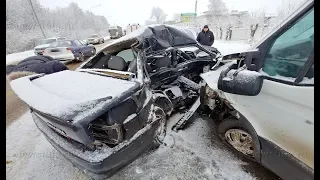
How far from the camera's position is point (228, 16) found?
31891 millimetres

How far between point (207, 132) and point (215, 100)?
2.30 feet

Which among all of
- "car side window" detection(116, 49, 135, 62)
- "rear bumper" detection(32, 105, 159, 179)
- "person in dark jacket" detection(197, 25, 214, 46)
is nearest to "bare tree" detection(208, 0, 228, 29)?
"person in dark jacket" detection(197, 25, 214, 46)

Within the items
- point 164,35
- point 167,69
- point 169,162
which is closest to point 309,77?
point 169,162

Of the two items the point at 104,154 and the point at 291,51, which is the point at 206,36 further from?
the point at 104,154

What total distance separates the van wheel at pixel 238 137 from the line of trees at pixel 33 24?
25.5 metres

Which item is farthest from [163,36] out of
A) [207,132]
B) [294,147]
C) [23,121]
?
[23,121]

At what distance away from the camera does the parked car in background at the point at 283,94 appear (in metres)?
1.43

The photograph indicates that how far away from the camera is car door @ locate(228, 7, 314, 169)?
1.41 meters

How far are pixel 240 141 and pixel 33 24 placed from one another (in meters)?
36.9

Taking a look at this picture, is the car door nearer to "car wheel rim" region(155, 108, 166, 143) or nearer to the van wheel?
the van wheel

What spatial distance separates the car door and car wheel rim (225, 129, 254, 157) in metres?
0.45

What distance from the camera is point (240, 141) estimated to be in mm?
2436

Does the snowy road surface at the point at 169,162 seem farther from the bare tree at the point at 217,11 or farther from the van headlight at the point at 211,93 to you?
the bare tree at the point at 217,11

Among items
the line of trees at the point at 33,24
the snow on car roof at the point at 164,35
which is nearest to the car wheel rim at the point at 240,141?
the snow on car roof at the point at 164,35
